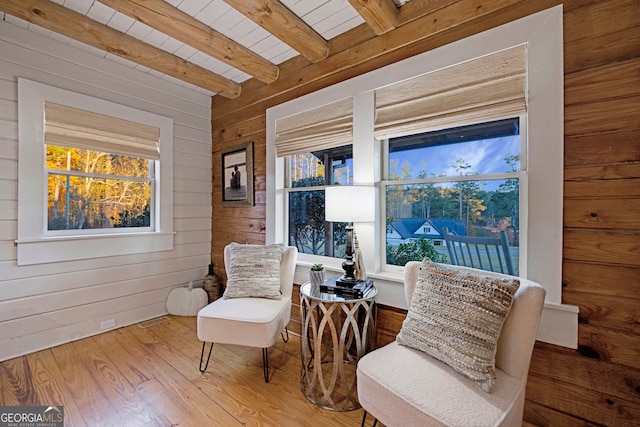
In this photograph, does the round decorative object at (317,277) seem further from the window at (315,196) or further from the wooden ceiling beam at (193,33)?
the wooden ceiling beam at (193,33)

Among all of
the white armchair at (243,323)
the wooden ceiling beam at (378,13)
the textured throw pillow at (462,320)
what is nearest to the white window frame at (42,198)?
the white armchair at (243,323)

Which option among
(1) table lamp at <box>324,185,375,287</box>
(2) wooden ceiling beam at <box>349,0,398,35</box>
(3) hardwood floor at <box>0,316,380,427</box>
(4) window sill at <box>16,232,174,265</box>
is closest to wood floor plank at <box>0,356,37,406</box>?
(3) hardwood floor at <box>0,316,380,427</box>

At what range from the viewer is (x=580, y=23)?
1.41m

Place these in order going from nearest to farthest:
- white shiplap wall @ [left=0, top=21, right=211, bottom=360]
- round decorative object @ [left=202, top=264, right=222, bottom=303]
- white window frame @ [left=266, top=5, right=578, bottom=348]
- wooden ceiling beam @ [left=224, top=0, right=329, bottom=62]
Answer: white window frame @ [left=266, top=5, right=578, bottom=348] → wooden ceiling beam @ [left=224, top=0, right=329, bottom=62] → white shiplap wall @ [left=0, top=21, right=211, bottom=360] → round decorative object @ [left=202, top=264, right=222, bottom=303]

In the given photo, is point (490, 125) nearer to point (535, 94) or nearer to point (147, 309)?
point (535, 94)

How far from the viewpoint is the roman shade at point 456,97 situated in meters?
1.60

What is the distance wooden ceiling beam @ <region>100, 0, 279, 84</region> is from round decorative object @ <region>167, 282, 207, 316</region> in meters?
2.34

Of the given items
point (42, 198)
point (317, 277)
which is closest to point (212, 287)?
point (42, 198)

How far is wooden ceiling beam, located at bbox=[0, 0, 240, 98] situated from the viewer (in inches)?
75.4

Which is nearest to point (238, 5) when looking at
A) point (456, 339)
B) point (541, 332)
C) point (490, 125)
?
point (490, 125)

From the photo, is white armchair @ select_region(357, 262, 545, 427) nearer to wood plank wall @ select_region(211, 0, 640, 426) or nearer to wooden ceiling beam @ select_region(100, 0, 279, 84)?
wood plank wall @ select_region(211, 0, 640, 426)

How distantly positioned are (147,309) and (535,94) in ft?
12.2

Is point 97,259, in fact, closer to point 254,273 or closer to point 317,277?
point 254,273

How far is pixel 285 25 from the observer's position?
6.65ft
